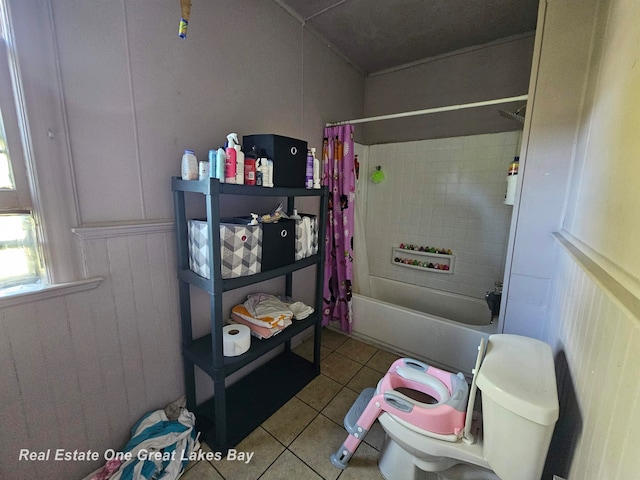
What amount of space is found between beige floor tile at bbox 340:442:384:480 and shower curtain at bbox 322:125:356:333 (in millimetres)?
981

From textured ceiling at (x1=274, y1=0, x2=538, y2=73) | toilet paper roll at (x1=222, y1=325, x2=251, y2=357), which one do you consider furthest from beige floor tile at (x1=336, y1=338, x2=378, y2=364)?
textured ceiling at (x1=274, y1=0, x2=538, y2=73)

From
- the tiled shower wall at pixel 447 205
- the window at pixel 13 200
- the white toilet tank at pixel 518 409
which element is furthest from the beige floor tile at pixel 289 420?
the tiled shower wall at pixel 447 205

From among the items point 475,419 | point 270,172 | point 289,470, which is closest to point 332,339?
point 289,470

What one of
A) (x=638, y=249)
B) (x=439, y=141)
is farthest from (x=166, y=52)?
(x=439, y=141)

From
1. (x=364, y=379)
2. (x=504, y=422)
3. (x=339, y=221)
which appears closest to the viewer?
(x=504, y=422)

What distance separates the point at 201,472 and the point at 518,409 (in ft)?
4.32

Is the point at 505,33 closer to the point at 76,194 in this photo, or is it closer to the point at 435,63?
the point at 435,63

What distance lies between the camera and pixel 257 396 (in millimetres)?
1558

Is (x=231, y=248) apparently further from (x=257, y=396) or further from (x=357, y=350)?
(x=357, y=350)

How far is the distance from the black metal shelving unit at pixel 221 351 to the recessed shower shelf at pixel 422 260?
4.00 feet

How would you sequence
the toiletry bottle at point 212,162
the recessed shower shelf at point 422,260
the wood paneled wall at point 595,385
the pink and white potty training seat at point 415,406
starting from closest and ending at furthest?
the wood paneled wall at point 595,385 < the pink and white potty training seat at point 415,406 < the toiletry bottle at point 212,162 < the recessed shower shelf at point 422,260

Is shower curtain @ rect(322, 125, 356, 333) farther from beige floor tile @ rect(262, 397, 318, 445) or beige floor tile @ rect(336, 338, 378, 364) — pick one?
beige floor tile @ rect(262, 397, 318, 445)

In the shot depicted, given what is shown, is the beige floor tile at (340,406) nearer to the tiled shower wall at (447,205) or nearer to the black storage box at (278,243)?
the black storage box at (278,243)

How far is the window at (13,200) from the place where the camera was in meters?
0.82
